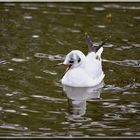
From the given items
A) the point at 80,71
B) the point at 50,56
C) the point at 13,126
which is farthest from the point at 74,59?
the point at 13,126

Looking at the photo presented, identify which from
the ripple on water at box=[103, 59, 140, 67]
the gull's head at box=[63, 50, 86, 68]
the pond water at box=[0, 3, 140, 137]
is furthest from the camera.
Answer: the ripple on water at box=[103, 59, 140, 67]

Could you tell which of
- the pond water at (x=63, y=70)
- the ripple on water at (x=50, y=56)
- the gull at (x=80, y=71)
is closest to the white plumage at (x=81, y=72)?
the gull at (x=80, y=71)

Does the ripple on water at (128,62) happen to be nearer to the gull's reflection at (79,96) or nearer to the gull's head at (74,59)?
the gull's reflection at (79,96)

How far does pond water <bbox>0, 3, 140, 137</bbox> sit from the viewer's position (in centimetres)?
936

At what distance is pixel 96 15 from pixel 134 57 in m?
3.36

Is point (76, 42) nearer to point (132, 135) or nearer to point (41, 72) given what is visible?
point (41, 72)

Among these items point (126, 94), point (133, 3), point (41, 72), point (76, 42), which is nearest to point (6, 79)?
point (41, 72)

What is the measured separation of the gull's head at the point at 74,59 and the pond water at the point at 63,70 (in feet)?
1.17

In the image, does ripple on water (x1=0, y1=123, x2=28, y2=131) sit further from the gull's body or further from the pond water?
the gull's body

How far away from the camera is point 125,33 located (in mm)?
14555

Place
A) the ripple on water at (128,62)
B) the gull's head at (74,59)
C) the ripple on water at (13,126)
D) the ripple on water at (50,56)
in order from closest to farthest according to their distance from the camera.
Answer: the ripple on water at (13,126)
the gull's head at (74,59)
the ripple on water at (128,62)
the ripple on water at (50,56)

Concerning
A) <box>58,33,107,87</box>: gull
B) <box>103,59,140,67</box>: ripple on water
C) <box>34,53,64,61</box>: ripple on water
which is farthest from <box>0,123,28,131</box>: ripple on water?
<box>103,59,140,67</box>: ripple on water

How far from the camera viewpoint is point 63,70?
12.1 metres

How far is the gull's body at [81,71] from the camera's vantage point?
11.3 m
